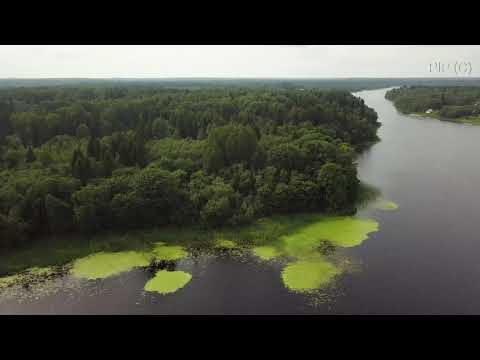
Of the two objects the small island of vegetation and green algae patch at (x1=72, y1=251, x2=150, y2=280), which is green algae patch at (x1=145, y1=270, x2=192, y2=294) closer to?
green algae patch at (x1=72, y1=251, x2=150, y2=280)

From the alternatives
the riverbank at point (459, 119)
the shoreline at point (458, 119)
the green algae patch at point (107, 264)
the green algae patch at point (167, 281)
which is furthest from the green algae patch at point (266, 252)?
the riverbank at point (459, 119)

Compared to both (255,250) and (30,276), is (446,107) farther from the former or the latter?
(30,276)

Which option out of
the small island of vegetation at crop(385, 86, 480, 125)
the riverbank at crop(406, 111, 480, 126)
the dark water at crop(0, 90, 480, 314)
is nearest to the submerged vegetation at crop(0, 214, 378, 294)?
the dark water at crop(0, 90, 480, 314)

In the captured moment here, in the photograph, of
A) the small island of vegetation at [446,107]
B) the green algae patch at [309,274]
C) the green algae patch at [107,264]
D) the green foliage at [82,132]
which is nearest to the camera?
the green algae patch at [309,274]

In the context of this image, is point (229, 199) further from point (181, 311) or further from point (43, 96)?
point (43, 96)

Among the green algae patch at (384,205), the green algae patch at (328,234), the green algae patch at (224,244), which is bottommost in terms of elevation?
the green algae patch at (224,244)

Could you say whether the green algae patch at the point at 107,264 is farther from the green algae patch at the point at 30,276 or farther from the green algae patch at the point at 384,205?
the green algae patch at the point at 384,205
